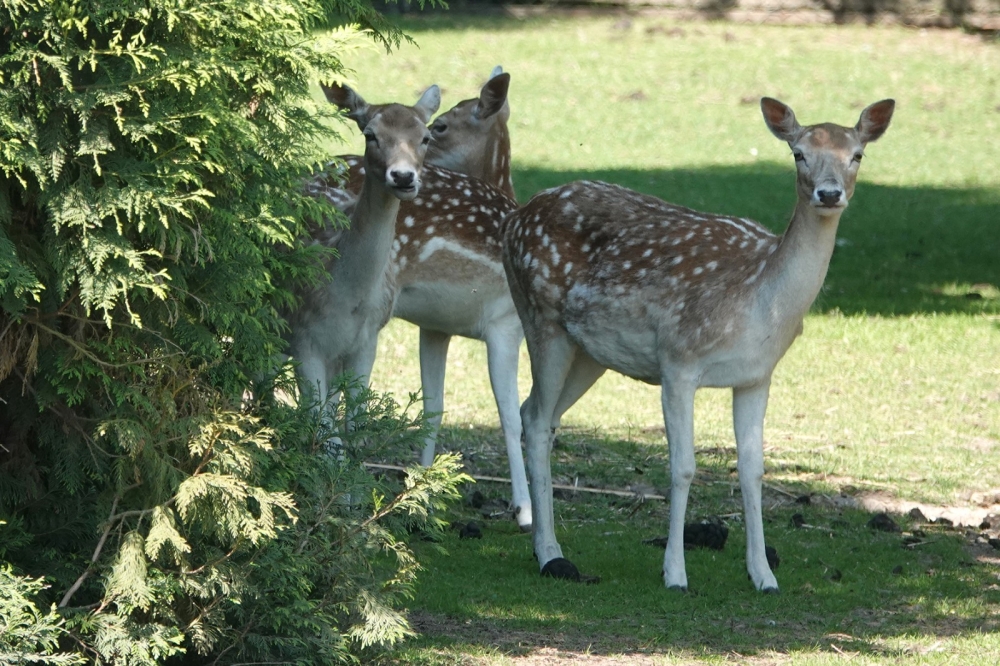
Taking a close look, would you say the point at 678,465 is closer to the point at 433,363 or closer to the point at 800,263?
the point at 800,263

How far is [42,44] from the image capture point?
4.05 m

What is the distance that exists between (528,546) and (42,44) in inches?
147

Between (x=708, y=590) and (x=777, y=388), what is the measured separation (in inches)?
184

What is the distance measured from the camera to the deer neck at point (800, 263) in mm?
6035

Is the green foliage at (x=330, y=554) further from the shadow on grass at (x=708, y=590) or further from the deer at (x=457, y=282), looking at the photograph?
the deer at (x=457, y=282)

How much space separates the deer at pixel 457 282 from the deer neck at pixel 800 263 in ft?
6.45

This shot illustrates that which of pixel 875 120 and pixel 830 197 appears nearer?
pixel 830 197

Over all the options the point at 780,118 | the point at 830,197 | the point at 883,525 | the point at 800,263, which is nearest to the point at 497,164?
the point at 780,118

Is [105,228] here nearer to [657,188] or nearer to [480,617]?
[480,617]

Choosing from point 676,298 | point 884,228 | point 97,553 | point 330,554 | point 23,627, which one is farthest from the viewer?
point 884,228

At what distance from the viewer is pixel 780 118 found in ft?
21.4

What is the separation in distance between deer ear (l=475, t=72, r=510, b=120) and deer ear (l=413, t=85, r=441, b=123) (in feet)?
4.46

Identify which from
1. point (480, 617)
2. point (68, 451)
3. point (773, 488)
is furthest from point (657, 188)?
point (68, 451)

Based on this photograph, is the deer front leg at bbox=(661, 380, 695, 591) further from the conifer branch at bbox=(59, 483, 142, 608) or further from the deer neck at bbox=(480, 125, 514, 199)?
the deer neck at bbox=(480, 125, 514, 199)
